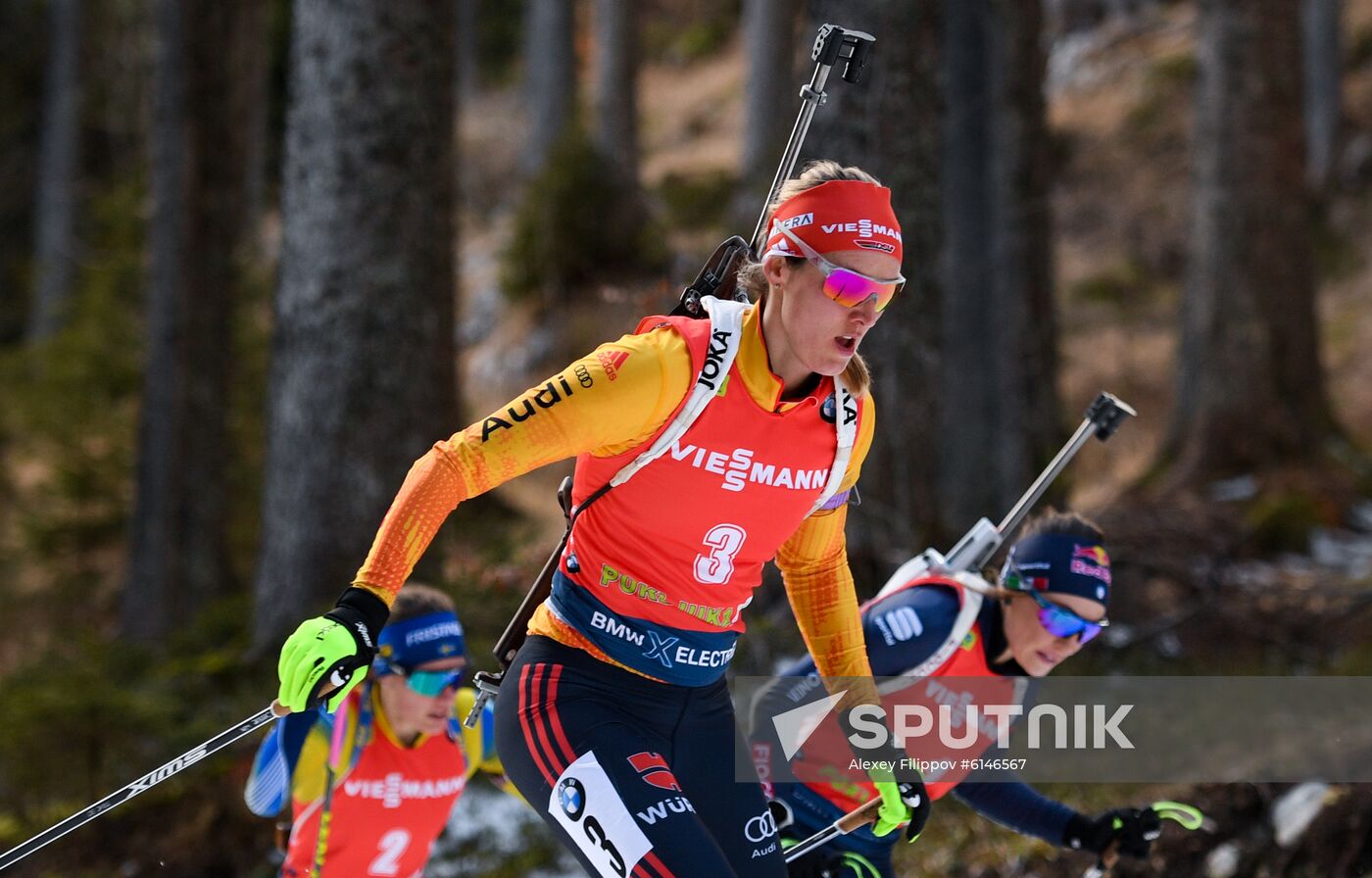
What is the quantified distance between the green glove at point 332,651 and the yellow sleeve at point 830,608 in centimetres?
125

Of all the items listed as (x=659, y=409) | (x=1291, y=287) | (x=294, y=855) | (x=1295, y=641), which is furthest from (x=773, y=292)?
(x=1291, y=287)

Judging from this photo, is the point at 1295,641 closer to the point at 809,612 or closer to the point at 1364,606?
the point at 1364,606

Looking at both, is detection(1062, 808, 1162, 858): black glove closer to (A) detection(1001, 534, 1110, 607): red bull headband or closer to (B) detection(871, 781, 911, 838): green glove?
(A) detection(1001, 534, 1110, 607): red bull headband

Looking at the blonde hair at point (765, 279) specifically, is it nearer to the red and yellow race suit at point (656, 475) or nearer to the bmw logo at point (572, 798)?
the red and yellow race suit at point (656, 475)

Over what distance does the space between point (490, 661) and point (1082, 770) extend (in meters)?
3.07

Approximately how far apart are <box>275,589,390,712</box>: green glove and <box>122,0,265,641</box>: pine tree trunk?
402 inches

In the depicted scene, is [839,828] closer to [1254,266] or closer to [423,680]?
[423,680]

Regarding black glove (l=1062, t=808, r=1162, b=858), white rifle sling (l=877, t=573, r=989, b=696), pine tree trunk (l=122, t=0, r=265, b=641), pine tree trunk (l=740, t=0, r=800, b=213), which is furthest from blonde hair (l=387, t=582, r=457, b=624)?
pine tree trunk (l=740, t=0, r=800, b=213)

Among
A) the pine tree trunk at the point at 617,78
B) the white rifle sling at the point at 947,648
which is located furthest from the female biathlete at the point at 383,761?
the pine tree trunk at the point at 617,78

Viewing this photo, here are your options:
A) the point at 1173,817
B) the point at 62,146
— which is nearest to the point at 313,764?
the point at 1173,817

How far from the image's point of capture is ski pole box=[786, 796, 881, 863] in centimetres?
409

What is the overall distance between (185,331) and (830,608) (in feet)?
32.8

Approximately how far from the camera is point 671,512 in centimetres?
345

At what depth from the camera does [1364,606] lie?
28.3ft
